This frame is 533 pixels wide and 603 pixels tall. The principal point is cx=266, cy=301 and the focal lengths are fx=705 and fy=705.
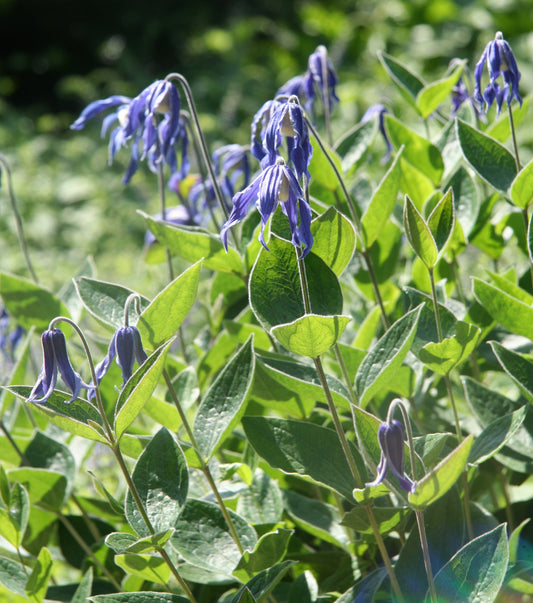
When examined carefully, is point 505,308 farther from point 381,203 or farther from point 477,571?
point 477,571

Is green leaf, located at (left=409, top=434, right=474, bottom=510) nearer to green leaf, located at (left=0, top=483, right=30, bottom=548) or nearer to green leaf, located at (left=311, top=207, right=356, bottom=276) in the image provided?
green leaf, located at (left=311, top=207, right=356, bottom=276)

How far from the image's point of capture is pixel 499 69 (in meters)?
1.00

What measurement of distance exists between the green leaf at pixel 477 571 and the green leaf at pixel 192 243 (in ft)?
1.70

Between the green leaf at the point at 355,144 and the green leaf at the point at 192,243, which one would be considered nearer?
the green leaf at the point at 192,243

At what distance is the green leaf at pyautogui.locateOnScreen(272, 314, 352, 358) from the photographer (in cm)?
78

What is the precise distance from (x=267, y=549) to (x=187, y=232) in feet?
1.51

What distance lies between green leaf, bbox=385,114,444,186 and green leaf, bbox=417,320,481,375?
43 cm

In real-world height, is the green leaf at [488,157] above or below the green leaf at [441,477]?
above

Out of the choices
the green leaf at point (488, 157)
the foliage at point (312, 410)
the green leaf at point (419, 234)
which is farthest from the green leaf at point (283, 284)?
the green leaf at point (488, 157)

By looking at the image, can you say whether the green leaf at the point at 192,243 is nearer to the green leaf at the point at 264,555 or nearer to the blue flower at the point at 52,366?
the blue flower at the point at 52,366

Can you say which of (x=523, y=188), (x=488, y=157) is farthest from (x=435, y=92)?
(x=523, y=188)

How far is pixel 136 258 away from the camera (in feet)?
12.7

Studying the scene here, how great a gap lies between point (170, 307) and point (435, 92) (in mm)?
662

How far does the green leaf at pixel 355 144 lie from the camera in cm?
134
